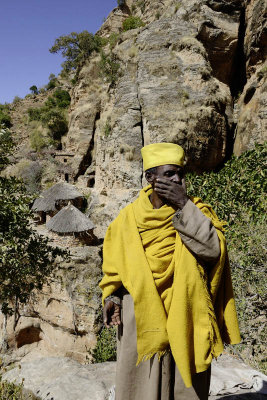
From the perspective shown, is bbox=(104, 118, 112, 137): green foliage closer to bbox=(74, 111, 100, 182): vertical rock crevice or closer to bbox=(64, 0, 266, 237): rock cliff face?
bbox=(64, 0, 266, 237): rock cliff face

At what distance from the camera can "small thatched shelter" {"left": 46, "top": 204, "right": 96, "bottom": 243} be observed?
1112 cm

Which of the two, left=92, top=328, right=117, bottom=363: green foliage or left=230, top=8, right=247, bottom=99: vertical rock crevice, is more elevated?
left=230, top=8, right=247, bottom=99: vertical rock crevice

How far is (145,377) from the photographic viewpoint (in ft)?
5.19

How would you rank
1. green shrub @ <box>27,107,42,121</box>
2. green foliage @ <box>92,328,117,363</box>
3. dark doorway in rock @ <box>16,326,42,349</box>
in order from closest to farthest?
green foliage @ <box>92,328,117,363</box>, dark doorway in rock @ <box>16,326,42,349</box>, green shrub @ <box>27,107,42,121</box>

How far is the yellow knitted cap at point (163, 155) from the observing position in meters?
1.48

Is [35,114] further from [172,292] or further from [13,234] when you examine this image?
[172,292]

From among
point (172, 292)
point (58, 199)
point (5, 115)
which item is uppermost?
point (5, 115)

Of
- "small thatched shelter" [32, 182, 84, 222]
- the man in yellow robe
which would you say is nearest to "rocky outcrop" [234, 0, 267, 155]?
"small thatched shelter" [32, 182, 84, 222]

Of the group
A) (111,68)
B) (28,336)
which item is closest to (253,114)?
(111,68)

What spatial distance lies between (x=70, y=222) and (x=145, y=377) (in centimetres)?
A: 1013

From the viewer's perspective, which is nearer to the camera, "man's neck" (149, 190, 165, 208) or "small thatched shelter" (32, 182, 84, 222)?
"man's neck" (149, 190, 165, 208)

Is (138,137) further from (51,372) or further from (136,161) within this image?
(51,372)

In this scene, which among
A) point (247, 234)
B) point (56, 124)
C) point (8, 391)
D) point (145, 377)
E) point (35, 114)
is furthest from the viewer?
point (35, 114)

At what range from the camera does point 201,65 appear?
442 inches
